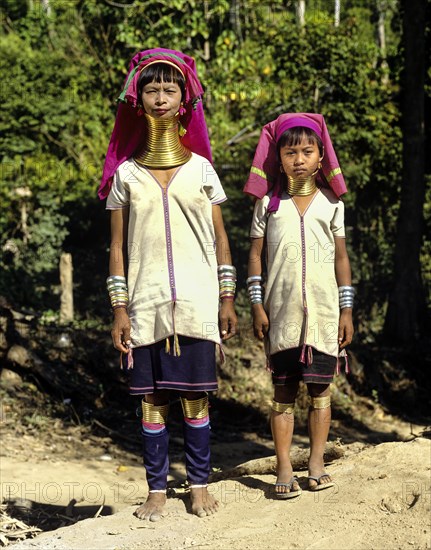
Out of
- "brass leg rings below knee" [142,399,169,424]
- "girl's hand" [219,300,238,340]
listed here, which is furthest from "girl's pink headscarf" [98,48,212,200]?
"brass leg rings below knee" [142,399,169,424]

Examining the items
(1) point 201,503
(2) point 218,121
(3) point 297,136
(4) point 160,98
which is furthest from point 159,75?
(2) point 218,121

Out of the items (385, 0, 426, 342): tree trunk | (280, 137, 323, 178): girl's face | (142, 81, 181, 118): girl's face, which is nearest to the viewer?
(142, 81, 181, 118): girl's face

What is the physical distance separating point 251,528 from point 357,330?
801 centimetres

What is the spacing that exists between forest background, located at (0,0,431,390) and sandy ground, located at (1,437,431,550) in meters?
5.92

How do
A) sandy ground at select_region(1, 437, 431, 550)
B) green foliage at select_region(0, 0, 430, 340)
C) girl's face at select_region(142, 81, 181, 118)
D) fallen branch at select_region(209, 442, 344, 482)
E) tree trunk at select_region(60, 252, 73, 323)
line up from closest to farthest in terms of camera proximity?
sandy ground at select_region(1, 437, 431, 550) → girl's face at select_region(142, 81, 181, 118) → fallen branch at select_region(209, 442, 344, 482) → green foliage at select_region(0, 0, 430, 340) → tree trunk at select_region(60, 252, 73, 323)

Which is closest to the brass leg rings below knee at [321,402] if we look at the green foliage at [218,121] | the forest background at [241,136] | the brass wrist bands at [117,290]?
the brass wrist bands at [117,290]

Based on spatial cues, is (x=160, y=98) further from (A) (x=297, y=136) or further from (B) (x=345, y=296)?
(B) (x=345, y=296)

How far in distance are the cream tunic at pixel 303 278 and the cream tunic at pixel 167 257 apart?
0.46 meters

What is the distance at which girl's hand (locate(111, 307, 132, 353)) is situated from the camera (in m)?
4.47

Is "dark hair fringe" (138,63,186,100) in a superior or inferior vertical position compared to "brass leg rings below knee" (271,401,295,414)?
superior

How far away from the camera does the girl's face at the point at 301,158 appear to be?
4.70 m

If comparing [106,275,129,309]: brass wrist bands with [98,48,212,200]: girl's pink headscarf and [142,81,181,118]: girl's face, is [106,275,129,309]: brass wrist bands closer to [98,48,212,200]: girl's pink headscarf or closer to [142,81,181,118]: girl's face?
[98,48,212,200]: girl's pink headscarf

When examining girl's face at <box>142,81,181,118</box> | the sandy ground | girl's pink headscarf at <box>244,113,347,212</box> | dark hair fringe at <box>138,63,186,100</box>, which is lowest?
the sandy ground

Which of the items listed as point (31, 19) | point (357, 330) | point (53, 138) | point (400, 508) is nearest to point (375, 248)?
point (357, 330)
